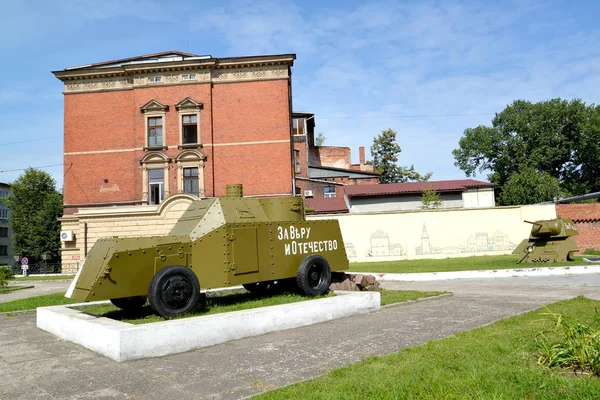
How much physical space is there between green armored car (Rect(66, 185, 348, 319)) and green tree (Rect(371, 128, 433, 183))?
168ft

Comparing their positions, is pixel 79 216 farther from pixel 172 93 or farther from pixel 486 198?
pixel 486 198

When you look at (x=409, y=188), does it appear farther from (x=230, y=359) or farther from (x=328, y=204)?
(x=230, y=359)

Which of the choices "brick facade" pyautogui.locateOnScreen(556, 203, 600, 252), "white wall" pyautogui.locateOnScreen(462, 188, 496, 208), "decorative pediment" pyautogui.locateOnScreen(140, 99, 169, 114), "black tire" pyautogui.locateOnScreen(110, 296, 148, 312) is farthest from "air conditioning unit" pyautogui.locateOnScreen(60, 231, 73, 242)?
"brick facade" pyautogui.locateOnScreen(556, 203, 600, 252)

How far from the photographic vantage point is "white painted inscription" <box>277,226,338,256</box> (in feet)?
31.1

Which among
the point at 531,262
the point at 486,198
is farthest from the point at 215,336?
the point at 486,198

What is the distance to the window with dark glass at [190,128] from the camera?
35.3m

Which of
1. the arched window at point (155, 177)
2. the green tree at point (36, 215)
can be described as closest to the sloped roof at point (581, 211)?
the arched window at point (155, 177)

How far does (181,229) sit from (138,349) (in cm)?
277

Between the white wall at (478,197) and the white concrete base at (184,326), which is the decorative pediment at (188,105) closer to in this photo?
the white wall at (478,197)

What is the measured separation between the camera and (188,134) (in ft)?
117

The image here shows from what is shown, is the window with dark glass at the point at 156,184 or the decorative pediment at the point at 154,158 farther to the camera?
the window with dark glass at the point at 156,184

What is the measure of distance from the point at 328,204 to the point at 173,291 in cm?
3382

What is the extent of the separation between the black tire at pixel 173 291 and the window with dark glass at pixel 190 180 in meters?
27.7

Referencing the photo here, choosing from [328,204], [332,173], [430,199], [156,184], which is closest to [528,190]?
[430,199]
